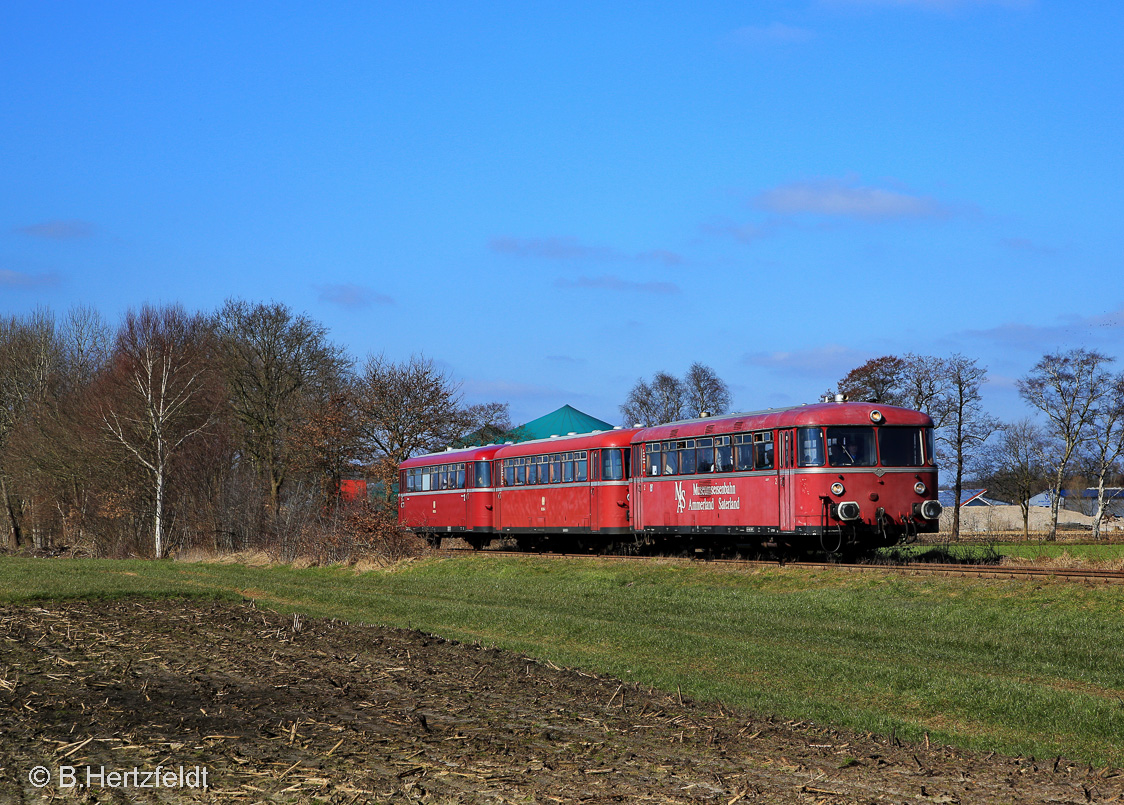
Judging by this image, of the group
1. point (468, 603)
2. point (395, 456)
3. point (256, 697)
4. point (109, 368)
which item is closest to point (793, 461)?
point (468, 603)

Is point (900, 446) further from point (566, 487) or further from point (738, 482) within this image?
point (566, 487)

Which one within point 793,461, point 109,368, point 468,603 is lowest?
point 468,603

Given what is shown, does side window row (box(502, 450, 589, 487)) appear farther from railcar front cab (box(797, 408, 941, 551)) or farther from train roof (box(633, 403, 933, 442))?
railcar front cab (box(797, 408, 941, 551))

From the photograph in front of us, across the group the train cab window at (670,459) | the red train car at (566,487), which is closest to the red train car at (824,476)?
the train cab window at (670,459)

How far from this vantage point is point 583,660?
1220 centimetres

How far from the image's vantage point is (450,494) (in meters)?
38.9

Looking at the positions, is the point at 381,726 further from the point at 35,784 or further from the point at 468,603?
the point at 468,603

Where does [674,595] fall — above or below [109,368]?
below

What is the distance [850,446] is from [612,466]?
28.2ft

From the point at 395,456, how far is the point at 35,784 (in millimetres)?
41188

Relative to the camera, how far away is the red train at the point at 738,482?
22859 millimetres

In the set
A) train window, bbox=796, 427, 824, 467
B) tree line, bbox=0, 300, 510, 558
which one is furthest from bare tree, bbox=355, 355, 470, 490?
train window, bbox=796, 427, 824, 467

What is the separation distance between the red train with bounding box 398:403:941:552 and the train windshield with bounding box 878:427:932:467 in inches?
0.9

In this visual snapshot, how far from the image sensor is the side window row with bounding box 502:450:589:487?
31422 millimetres
